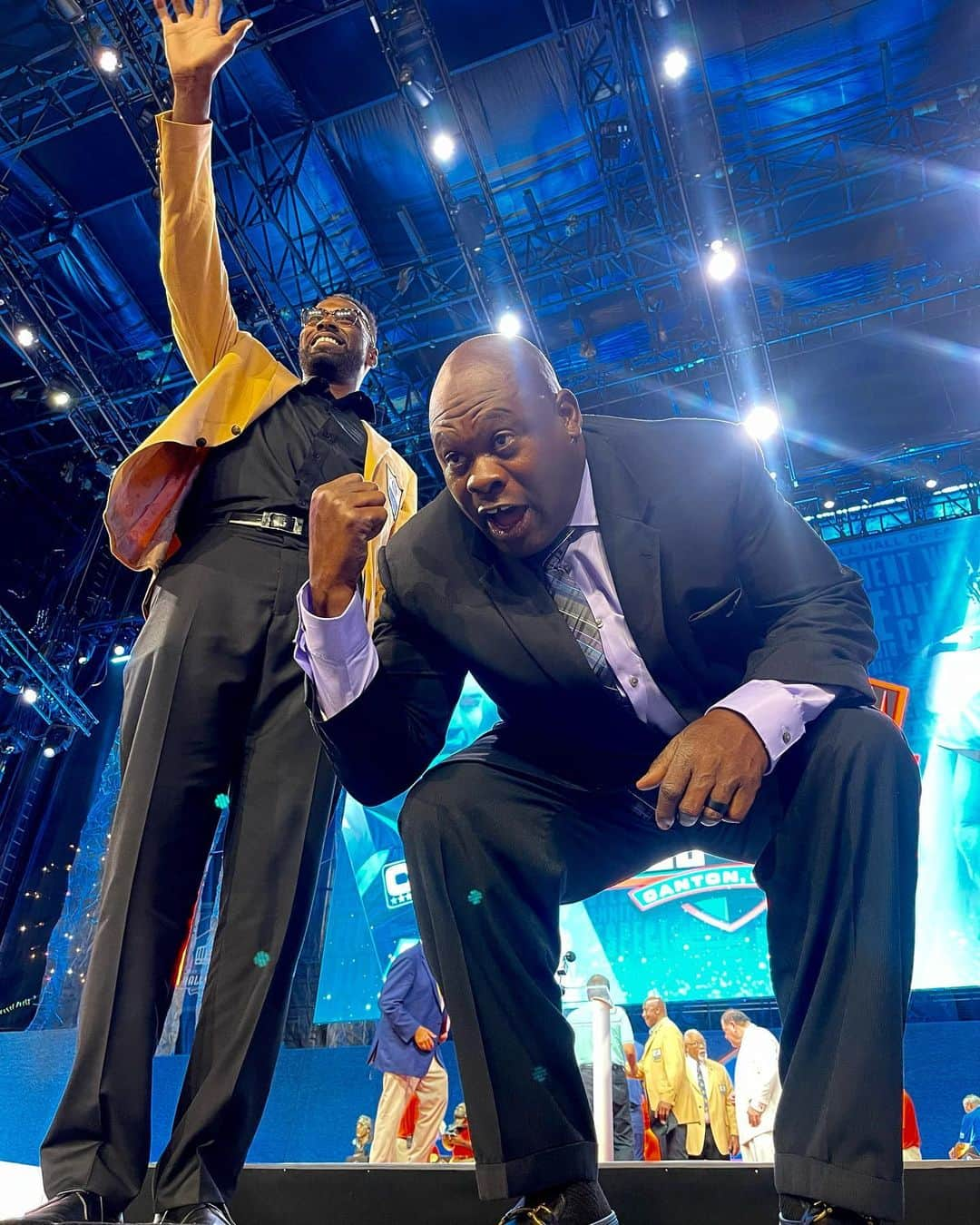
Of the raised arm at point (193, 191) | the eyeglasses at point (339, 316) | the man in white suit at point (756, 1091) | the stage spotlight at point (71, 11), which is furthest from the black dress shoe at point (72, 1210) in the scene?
the stage spotlight at point (71, 11)

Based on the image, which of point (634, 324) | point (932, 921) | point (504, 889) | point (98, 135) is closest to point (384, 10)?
point (98, 135)

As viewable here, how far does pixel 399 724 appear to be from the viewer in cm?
125

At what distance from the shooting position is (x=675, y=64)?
6480 mm

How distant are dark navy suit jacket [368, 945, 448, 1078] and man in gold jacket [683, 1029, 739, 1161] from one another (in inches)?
72.8

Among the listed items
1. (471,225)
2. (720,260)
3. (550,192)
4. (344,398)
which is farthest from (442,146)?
(344,398)

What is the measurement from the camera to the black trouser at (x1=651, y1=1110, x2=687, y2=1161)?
222 inches

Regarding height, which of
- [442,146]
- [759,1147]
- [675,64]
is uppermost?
[675,64]

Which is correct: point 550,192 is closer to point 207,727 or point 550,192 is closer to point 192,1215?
point 207,727

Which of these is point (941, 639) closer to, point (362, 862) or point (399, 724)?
point (362, 862)

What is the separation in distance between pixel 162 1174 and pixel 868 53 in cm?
908

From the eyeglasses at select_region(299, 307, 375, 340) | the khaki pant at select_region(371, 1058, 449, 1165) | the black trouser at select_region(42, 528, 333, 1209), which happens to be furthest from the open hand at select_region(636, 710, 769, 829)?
the khaki pant at select_region(371, 1058, 449, 1165)

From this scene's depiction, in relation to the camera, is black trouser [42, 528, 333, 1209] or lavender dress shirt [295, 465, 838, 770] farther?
black trouser [42, 528, 333, 1209]

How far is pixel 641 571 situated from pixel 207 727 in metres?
0.89

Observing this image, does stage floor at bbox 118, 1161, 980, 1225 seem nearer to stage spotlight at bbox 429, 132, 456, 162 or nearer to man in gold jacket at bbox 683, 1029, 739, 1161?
man in gold jacket at bbox 683, 1029, 739, 1161
